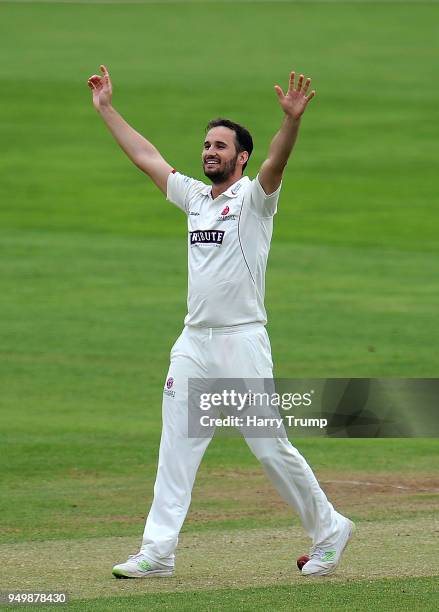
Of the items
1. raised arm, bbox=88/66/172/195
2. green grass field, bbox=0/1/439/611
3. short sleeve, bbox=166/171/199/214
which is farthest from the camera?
green grass field, bbox=0/1/439/611

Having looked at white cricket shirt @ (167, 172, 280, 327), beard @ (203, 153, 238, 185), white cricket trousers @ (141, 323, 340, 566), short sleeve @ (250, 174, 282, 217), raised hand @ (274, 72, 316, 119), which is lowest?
white cricket trousers @ (141, 323, 340, 566)

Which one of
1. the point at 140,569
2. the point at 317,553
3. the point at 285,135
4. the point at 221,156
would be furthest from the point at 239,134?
the point at 140,569

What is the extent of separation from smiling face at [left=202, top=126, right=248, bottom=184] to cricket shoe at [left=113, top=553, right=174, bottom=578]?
219 centimetres

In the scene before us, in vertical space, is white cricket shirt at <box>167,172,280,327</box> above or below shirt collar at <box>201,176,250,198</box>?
below

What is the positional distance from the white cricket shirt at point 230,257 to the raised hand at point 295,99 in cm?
44

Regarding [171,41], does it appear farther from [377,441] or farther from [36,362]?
[377,441]

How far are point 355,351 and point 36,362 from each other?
12.8 ft

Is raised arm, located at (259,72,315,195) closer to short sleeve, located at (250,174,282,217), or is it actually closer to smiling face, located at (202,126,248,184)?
short sleeve, located at (250,174,282,217)

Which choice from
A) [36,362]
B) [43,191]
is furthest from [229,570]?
[43,191]

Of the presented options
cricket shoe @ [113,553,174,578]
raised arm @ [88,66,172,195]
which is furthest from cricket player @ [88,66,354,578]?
raised arm @ [88,66,172,195]

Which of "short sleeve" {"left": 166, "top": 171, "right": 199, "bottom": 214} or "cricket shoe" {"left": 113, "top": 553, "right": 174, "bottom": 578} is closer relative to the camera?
"cricket shoe" {"left": 113, "top": 553, "right": 174, "bottom": 578}

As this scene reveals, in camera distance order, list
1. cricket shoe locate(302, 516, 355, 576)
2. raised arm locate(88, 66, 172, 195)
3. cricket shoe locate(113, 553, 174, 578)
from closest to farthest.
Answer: cricket shoe locate(113, 553, 174, 578)
cricket shoe locate(302, 516, 355, 576)
raised arm locate(88, 66, 172, 195)

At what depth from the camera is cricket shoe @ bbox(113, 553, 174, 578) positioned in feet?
28.7

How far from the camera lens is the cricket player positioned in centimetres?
878
